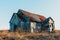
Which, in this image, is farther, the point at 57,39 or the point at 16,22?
the point at 16,22

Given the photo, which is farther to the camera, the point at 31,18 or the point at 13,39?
the point at 31,18

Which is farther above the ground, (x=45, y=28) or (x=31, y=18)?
(x=31, y=18)

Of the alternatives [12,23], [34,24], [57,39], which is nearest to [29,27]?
[34,24]

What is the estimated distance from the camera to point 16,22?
3900 centimetres

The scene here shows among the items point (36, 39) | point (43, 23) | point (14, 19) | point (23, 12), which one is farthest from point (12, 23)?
point (36, 39)

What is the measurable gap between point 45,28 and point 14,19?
8125 mm

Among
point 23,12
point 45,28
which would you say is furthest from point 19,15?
point 45,28

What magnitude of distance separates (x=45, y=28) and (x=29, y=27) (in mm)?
5155

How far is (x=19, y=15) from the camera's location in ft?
132

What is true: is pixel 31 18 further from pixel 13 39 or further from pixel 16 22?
pixel 13 39

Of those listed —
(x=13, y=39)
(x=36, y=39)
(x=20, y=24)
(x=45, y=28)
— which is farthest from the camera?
(x=45, y=28)

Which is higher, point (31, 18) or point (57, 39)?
point (31, 18)

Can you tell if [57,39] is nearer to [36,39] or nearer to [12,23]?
[36,39]

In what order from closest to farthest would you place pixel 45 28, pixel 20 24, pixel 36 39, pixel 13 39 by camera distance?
pixel 13 39
pixel 36 39
pixel 20 24
pixel 45 28
